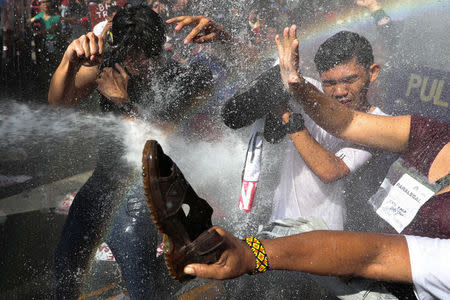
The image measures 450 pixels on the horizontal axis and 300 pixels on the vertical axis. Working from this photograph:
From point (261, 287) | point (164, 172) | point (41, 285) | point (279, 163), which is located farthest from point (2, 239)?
point (164, 172)

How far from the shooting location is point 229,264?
1.40 metres

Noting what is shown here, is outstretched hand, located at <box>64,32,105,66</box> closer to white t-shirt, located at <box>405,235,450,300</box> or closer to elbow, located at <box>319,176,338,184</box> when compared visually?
elbow, located at <box>319,176,338,184</box>

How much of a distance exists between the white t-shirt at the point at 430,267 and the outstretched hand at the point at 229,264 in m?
0.63

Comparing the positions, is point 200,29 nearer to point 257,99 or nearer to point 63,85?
point 257,99

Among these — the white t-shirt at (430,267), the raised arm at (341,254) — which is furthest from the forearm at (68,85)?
the white t-shirt at (430,267)

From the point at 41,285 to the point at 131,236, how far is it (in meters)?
1.20

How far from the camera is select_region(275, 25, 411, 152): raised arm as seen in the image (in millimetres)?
1951

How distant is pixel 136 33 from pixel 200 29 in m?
0.40

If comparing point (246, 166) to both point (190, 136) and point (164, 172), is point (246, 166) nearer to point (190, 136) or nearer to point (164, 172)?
point (190, 136)

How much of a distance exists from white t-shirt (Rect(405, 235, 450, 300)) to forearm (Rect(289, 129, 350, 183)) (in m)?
0.79

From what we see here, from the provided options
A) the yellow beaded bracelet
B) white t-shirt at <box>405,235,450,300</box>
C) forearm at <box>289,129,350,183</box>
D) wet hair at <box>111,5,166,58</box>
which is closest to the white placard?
forearm at <box>289,129,350,183</box>

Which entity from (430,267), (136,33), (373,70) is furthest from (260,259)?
(373,70)

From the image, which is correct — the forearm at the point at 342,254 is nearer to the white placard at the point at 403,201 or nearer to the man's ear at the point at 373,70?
the white placard at the point at 403,201

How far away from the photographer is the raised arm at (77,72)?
2.06m
